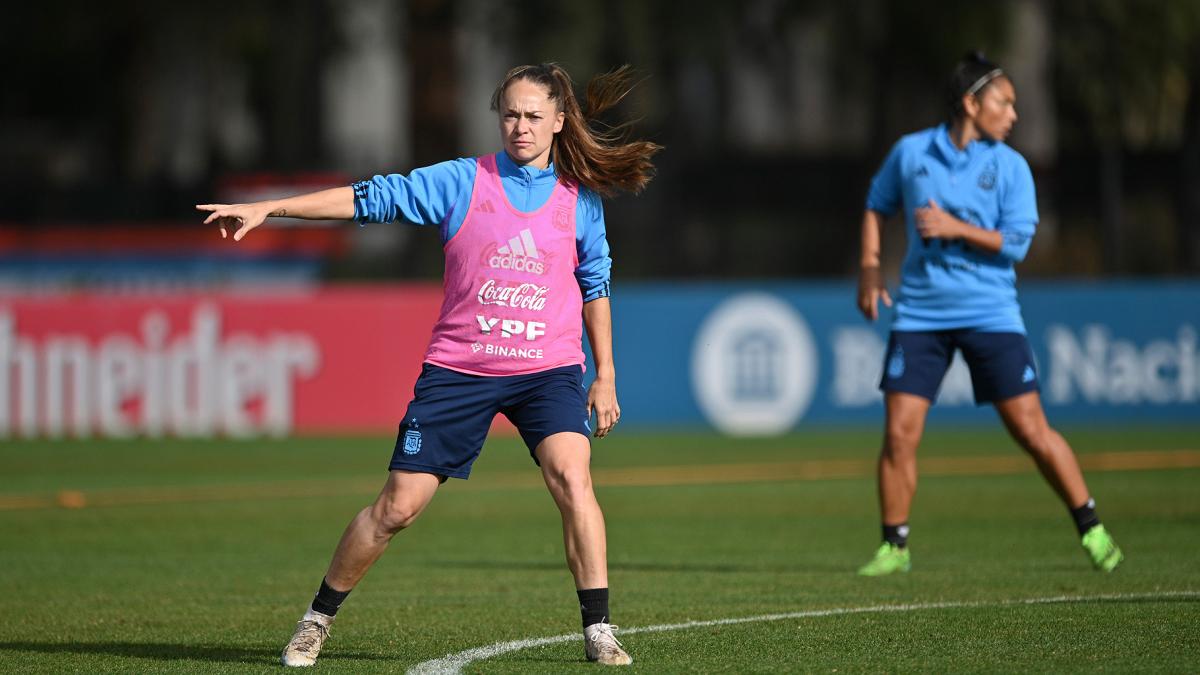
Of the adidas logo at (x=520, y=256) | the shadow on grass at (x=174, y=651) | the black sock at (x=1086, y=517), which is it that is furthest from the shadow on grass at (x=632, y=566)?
the adidas logo at (x=520, y=256)

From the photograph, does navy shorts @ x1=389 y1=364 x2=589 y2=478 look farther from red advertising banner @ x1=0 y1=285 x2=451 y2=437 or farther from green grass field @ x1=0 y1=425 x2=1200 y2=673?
red advertising banner @ x1=0 y1=285 x2=451 y2=437

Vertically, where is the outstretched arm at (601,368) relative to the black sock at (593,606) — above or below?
above

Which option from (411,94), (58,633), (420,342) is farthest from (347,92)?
(58,633)

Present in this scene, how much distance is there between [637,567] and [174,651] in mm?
3159

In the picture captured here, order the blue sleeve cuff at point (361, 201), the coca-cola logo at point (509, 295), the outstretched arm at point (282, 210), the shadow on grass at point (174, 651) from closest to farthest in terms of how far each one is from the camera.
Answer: the outstretched arm at point (282, 210)
the blue sleeve cuff at point (361, 201)
the coca-cola logo at point (509, 295)
the shadow on grass at point (174, 651)

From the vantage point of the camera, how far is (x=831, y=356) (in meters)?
20.9

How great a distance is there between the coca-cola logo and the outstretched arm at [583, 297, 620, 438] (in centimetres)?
24

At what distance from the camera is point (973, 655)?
22.8 feet

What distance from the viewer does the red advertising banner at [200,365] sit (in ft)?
65.8

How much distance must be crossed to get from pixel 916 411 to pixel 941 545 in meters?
1.65

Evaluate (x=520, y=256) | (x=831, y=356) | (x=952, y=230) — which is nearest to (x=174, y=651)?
(x=520, y=256)

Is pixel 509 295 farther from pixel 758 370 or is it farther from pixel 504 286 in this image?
pixel 758 370

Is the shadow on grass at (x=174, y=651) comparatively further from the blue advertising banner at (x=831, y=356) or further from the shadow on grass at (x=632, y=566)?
the blue advertising banner at (x=831, y=356)

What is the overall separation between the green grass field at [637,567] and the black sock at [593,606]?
185 mm
